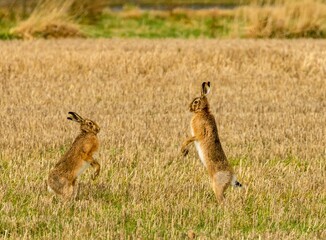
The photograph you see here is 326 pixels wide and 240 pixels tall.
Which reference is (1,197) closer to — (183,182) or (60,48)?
(183,182)

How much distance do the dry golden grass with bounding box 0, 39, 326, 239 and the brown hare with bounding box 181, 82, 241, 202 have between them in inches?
7.5

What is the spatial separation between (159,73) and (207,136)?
30.5 ft

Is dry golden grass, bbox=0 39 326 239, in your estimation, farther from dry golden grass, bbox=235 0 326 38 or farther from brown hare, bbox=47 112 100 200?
dry golden grass, bbox=235 0 326 38

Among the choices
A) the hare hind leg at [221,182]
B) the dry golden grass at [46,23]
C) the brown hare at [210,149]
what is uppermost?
the dry golden grass at [46,23]

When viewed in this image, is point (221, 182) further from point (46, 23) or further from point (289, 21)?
point (289, 21)

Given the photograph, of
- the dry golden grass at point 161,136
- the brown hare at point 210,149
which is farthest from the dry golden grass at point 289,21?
the brown hare at point 210,149

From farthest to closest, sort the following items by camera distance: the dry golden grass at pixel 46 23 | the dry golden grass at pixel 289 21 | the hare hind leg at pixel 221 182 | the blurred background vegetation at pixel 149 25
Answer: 1. the dry golden grass at pixel 289 21
2. the blurred background vegetation at pixel 149 25
3. the dry golden grass at pixel 46 23
4. the hare hind leg at pixel 221 182

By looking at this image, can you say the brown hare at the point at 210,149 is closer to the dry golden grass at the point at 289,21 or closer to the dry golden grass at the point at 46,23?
the dry golden grass at the point at 46,23

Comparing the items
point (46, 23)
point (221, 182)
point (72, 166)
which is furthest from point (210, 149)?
point (46, 23)

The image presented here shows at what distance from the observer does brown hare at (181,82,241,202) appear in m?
6.73

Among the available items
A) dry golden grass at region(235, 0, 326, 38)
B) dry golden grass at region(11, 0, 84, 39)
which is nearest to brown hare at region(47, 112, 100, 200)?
dry golden grass at region(11, 0, 84, 39)

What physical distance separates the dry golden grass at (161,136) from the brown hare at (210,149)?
0.63 ft

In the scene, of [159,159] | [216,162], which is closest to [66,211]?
[216,162]

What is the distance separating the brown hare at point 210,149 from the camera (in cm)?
673
